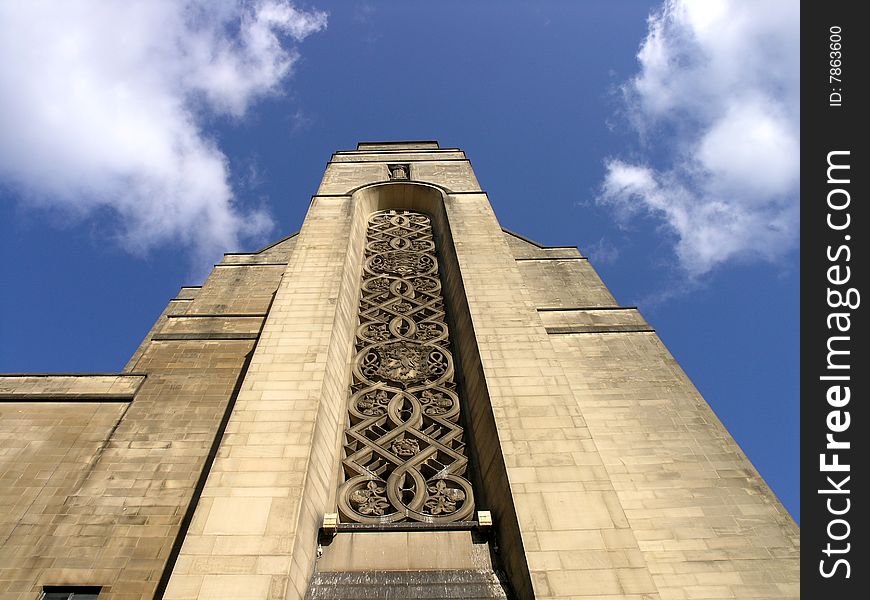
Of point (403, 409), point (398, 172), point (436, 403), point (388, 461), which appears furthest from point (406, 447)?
point (398, 172)

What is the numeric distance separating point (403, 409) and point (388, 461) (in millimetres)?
985

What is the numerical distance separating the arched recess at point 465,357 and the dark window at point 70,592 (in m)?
2.63

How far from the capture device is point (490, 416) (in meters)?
6.41

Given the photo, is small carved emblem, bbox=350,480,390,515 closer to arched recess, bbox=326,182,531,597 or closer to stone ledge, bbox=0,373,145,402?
arched recess, bbox=326,182,531,597

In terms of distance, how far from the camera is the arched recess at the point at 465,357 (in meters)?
5.45

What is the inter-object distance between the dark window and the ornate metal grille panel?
259 centimetres

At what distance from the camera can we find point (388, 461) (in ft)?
21.9

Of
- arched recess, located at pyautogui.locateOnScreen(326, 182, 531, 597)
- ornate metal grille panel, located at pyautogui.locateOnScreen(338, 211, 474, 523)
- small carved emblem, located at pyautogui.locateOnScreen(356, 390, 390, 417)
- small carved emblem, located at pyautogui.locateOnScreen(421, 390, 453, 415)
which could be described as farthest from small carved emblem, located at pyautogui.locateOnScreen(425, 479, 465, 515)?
small carved emblem, located at pyautogui.locateOnScreen(356, 390, 390, 417)

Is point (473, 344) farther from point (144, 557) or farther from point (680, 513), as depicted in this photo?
point (144, 557)

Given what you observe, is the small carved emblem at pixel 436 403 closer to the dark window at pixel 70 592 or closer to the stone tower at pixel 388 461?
the stone tower at pixel 388 461

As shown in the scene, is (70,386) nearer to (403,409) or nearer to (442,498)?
(403,409)

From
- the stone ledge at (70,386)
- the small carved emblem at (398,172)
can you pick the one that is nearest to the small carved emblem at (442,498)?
the stone ledge at (70,386)
